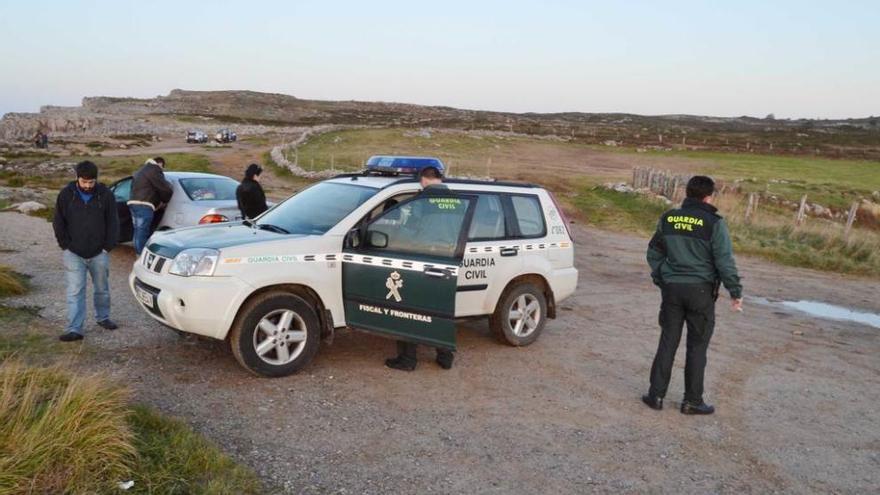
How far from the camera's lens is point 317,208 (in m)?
6.87

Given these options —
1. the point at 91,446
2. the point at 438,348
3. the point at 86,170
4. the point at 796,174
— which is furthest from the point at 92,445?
the point at 796,174

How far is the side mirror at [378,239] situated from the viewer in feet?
20.0

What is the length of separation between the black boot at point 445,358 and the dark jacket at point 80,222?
3.42 meters

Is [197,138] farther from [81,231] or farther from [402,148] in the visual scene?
[81,231]

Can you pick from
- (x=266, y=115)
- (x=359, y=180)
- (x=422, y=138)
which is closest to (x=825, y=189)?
(x=422, y=138)

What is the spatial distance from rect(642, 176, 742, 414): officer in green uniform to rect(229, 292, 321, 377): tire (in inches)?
116

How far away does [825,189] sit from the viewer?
34.0 meters

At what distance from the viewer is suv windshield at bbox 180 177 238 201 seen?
10688 millimetres

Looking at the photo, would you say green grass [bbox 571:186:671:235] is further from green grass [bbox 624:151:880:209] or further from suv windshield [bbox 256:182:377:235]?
suv windshield [bbox 256:182:377:235]

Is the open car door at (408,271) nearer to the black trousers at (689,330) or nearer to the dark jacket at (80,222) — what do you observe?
the black trousers at (689,330)

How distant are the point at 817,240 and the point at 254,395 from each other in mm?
15700

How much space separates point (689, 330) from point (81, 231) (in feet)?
18.3

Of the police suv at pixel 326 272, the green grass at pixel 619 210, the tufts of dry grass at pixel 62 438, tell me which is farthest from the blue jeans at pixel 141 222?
the green grass at pixel 619 210

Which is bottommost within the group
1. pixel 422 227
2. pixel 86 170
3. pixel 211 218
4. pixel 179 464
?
pixel 179 464
